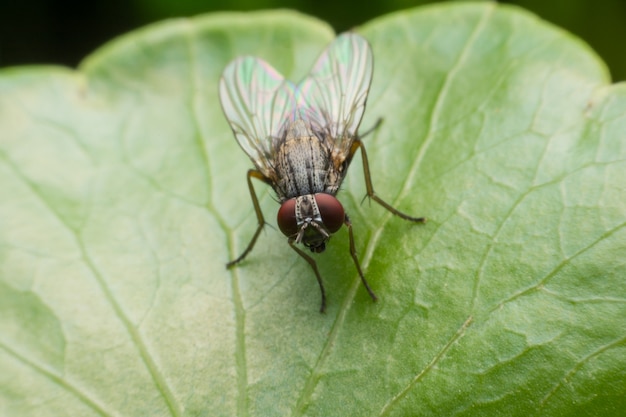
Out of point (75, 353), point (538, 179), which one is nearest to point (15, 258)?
point (75, 353)

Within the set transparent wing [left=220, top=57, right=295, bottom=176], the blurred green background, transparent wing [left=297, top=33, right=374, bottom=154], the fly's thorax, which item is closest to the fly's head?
the fly's thorax

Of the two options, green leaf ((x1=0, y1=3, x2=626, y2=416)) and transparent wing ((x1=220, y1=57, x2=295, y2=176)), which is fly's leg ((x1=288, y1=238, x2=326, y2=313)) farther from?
transparent wing ((x1=220, y1=57, x2=295, y2=176))

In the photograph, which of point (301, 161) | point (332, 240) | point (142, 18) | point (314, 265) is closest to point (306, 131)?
point (301, 161)

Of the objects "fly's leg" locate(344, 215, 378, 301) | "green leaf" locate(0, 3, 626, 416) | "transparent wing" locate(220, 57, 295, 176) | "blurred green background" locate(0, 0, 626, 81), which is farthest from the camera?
"blurred green background" locate(0, 0, 626, 81)

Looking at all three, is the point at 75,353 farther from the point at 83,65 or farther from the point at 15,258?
the point at 83,65

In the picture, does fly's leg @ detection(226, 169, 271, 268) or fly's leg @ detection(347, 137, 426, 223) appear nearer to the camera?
fly's leg @ detection(347, 137, 426, 223)

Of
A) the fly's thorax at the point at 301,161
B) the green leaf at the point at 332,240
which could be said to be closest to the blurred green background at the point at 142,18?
the green leaf at the point at 332,240

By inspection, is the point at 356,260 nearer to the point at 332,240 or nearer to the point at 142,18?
the point at 332,240
